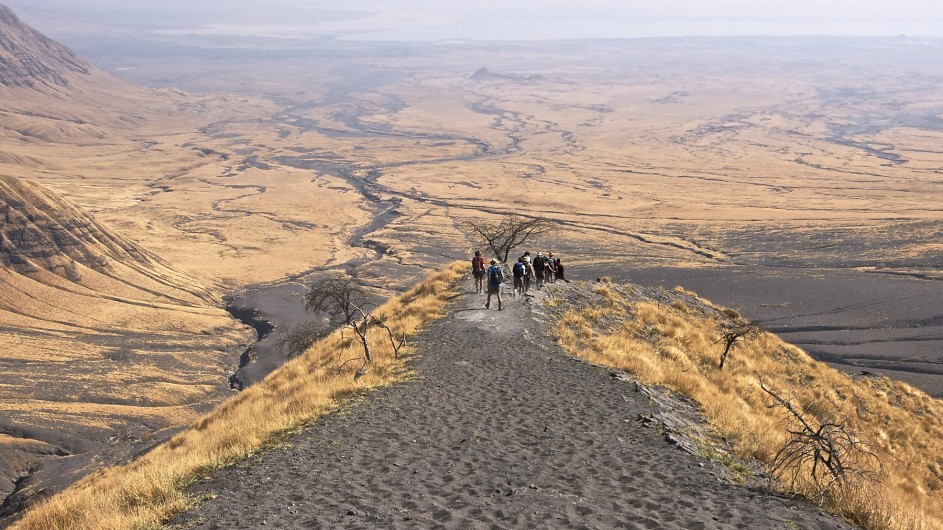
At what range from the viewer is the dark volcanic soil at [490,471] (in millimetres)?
8375

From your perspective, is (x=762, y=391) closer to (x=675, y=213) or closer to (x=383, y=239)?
(x=383, y=239)

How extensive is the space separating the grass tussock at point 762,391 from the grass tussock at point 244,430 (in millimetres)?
5453

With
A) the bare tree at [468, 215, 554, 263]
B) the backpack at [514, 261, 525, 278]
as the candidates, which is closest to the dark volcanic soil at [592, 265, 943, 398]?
the bare tree at [468, 215, 554, 263]

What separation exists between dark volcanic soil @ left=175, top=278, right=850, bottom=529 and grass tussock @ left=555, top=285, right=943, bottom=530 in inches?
60.7

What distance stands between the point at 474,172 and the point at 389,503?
5180 inches

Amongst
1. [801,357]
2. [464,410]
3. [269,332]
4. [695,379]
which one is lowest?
[269,332]

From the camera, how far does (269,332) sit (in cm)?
5528

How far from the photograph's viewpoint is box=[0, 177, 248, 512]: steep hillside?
33750 mm

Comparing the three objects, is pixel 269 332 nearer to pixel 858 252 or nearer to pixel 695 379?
pixel 695 379

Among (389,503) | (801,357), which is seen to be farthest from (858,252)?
(389,503)

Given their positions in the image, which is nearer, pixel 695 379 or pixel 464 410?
pixel 464 410

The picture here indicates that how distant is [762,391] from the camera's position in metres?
19.7

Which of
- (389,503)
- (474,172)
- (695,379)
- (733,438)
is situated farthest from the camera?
(474,172)

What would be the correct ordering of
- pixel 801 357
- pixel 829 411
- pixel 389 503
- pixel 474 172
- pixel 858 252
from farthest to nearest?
pixel 474 172, pixel 858 252, pixel 801 357, pixel 829 411, pixel 389 503
